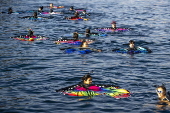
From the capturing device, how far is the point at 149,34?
38.2 meters

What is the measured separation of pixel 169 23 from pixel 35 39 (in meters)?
19.3

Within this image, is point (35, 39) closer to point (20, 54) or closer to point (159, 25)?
point (20, 54)

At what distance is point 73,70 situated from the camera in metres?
23.6

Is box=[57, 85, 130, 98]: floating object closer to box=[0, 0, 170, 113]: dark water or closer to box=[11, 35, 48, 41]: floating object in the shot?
box=[0, 0, 170, 113]: dark water

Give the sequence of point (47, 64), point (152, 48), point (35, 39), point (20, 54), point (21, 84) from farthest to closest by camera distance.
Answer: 1. point (35, 39)
2. point (152, 48)
3. point (20, 54)
4. point (47, 64)
5. point (21, 84)

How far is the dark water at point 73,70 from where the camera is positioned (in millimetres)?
16973

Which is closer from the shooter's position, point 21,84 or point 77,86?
point 77,86

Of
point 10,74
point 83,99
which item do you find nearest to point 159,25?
point 10,74

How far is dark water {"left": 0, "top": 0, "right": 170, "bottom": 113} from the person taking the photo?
17.0 m

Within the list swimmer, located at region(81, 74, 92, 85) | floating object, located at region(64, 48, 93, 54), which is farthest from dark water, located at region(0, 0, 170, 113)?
swimmer, located at region(81, 74, 92, 85)

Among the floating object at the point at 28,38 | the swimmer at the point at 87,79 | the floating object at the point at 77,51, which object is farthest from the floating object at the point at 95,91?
the floating object at the point at 28,38

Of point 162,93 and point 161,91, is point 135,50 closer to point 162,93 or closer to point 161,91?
point 162,93

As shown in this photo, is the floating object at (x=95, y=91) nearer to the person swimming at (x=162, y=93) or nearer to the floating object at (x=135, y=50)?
the person swimming at (x=162, y=93)

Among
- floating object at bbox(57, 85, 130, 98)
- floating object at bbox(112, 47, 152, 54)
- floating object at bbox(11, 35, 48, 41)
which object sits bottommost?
floating object at bbox(57, 85, 130, 98)
